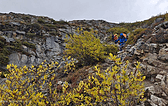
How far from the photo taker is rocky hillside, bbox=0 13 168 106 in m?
4.09

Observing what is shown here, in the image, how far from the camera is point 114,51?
34.7 ft

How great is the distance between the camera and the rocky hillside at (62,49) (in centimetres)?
409

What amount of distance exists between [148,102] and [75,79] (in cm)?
467

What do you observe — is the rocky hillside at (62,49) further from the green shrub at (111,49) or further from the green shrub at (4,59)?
the green shrub at (111,49)

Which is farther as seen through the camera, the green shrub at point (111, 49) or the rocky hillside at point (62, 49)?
the green shrub at point (111, 49)

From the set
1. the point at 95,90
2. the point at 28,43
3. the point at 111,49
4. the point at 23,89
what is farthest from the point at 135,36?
the point at 28,43

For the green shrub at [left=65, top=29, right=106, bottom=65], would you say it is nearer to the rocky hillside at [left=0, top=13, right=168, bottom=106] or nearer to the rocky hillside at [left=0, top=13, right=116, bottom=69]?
the rocky hillside at [left=0, top=13, right=168, bottom=106]

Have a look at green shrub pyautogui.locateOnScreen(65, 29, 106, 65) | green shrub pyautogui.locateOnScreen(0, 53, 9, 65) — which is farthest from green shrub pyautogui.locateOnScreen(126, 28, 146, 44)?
green shrub pyautogui.locateOnScreen(0, 53, 9, 65)

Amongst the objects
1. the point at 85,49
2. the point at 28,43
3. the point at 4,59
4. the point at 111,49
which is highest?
the point at 28,43

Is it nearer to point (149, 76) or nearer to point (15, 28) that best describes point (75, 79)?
point (149, 76)

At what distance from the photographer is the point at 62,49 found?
51.7 feet

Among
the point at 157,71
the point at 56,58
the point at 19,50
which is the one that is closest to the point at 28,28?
the point at 19,50

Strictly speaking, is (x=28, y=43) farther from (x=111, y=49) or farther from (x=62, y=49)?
(x=111, y=49)

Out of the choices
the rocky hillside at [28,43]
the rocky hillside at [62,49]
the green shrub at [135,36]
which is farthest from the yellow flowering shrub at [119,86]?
the rocky hillside at [28,43]
